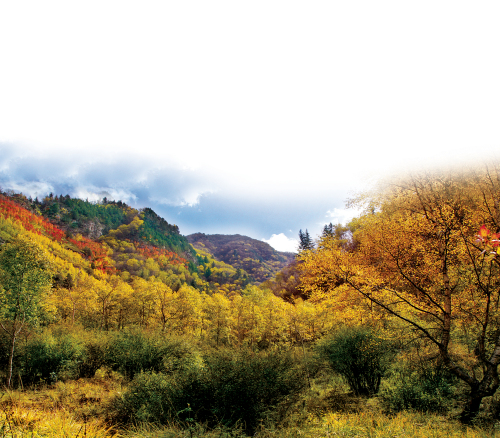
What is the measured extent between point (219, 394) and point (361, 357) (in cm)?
817

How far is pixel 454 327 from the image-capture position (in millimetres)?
9805

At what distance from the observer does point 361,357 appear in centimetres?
1180

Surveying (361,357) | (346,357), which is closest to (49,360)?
(346,357)

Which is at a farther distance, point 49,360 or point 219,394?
point 49,360

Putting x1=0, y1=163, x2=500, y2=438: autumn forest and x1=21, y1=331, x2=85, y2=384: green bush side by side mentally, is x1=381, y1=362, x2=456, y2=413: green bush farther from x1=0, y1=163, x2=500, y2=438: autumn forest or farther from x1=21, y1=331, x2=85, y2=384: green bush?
x1=21, y1=331, x2=85, y2=384: green bush

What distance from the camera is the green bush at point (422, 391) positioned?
8609 mm

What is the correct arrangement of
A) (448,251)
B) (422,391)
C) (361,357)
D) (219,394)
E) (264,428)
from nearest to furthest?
(264,428)
(219,394)
(448,251)
(422,391)
(361,357)

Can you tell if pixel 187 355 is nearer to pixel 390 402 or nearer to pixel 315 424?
pixel 315 424

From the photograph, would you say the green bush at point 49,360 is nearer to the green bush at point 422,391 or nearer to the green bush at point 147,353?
the green bush at point 147,353

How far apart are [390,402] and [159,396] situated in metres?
9.25

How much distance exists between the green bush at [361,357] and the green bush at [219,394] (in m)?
4.21

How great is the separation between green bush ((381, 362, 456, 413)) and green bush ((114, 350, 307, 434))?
4148 millimetres

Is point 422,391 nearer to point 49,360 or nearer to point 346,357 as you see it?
→ point 346,357

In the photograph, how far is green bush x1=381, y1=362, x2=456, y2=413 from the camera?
28.2ft
